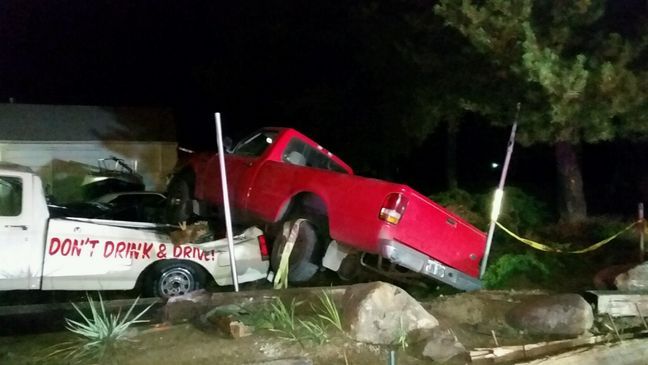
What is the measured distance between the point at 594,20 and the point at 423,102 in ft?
9.45

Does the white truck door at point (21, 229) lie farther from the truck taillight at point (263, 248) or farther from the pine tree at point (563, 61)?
the pine tree at point (563, 61)

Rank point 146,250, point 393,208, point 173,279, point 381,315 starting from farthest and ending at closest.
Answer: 1. point 173,279
2. point 146,250
3. point 393,208
4. point 381,315

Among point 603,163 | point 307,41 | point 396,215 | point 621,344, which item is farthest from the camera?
point 603,163

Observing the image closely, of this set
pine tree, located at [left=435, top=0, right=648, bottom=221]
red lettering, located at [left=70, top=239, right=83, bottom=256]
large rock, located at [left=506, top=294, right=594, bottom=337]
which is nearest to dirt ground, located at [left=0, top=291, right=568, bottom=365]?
large rock, located at [left=506, top=294, right=594, bottom=337]

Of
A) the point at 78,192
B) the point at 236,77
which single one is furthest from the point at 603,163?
the point at 78,192

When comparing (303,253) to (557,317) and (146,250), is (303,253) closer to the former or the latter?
(146,250)

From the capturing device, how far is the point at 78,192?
2217 centimetres

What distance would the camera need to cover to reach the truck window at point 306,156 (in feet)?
34.9

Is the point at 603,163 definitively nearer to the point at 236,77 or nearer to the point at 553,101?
the point at 236,77

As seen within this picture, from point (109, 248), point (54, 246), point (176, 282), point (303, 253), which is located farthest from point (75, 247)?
point (303, 253)

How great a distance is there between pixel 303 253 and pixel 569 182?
530cm

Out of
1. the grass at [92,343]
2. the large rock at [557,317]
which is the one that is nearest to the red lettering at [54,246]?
the grass at [92,343]

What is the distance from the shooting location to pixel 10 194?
8.84 m

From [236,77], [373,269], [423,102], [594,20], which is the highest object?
[236,77]
